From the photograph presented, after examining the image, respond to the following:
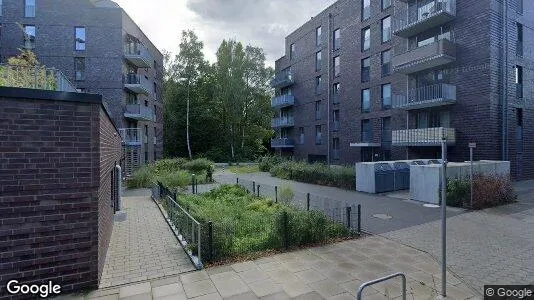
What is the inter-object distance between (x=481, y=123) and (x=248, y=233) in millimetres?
16023

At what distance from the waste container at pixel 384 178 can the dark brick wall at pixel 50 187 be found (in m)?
13.5

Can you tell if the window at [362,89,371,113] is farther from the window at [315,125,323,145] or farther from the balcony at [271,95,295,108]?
the balcony at [271,95,295,108]

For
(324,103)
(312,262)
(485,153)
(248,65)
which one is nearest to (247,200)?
(312,262)

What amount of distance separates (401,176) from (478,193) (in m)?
4.89

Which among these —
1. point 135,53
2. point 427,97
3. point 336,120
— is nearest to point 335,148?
point 336,120

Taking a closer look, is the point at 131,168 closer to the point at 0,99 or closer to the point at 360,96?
the point at 360,96

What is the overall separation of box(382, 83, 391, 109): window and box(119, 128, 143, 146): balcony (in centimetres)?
2063

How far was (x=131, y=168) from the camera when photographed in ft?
86.8

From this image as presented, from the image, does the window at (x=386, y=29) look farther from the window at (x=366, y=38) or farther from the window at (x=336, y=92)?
the window at (x=336, y=92)

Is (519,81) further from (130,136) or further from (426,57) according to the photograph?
(130,136)

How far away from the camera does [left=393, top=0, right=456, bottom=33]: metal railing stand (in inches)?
728

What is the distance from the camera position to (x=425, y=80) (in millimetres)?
21125

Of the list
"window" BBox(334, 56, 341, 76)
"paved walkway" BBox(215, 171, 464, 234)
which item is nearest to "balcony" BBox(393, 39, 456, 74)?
"window" BBox(334, 56, 341, 76)

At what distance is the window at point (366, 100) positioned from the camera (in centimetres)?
2614
